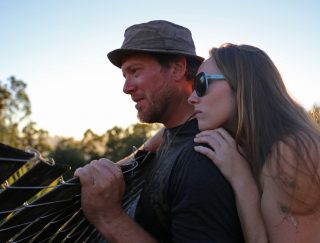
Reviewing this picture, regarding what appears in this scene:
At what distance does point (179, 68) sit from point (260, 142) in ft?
3.61

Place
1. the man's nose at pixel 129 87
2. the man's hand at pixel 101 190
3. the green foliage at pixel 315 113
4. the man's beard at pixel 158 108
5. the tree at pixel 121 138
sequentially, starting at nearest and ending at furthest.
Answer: the man's hand at pixel 101 190 → the green foliage at pixel 315 113 → the man's beard at pixel 158 108 → the man's nose at pixel 129 87 → the tree at pixel 121 138

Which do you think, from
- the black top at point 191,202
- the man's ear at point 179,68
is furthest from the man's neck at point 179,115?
the black top at point 191,202

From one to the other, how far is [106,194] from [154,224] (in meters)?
0.29

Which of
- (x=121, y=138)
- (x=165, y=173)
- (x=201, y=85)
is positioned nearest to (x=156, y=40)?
(x=201, y=85)

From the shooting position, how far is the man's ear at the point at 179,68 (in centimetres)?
311

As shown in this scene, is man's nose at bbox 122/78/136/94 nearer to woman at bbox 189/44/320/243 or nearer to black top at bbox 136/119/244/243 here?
woman at bbox 189/44/320/243

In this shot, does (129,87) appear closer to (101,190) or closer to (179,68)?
(179,68)

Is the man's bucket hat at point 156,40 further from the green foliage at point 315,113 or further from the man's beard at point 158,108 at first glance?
the green foliage at point 315,113

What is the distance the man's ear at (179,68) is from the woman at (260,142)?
602 mm

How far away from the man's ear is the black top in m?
0.77

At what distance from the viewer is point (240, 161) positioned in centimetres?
221

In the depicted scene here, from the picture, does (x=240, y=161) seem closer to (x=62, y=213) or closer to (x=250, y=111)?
(x=250, y=111)

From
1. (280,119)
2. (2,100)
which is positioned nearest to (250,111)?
(280,119)

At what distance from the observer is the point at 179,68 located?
313 centimetres
